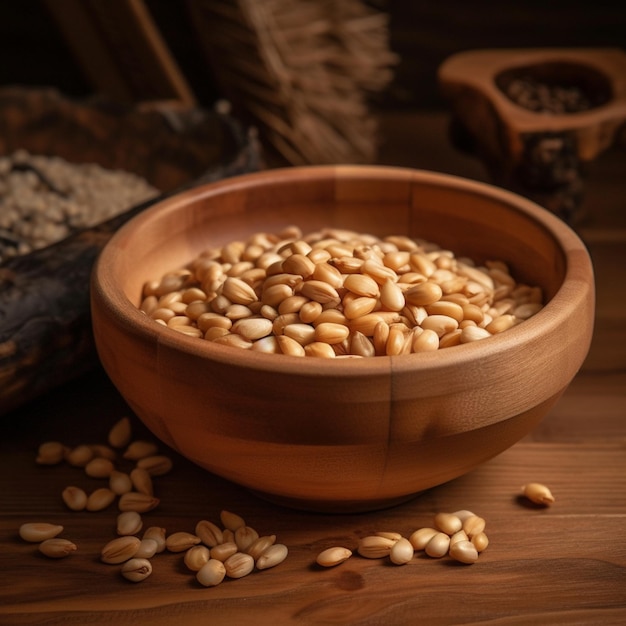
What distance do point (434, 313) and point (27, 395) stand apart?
0.37m

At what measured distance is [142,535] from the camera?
0.71 meters

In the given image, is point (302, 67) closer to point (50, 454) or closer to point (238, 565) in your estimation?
point (50, 454)

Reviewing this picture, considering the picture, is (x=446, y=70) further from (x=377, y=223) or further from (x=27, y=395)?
(x=27, y=395)

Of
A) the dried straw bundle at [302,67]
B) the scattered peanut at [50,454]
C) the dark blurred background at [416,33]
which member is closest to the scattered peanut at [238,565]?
the scattered peanut at [50,454]

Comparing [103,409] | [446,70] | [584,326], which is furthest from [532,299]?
[446,70]

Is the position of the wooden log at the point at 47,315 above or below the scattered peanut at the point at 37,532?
above

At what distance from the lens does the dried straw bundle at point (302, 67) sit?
132cm

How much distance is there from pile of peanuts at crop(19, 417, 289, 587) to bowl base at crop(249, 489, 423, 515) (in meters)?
0.03

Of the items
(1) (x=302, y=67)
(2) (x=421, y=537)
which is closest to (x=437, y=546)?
(2) (x=421, y=537)

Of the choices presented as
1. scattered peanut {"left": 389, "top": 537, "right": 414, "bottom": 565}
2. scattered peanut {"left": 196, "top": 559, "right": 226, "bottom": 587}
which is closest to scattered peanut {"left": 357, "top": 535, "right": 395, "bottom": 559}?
scattered peanut {"left": 389, "top": 537, "right": 414, "bottom": 565}

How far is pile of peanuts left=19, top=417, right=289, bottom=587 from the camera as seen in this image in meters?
0.67

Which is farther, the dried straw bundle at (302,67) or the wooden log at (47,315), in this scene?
Answer: the dried straw bundle at (302,67)

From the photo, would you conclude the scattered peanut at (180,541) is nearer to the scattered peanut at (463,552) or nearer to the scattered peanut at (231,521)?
the scattered peanut at (231,521)

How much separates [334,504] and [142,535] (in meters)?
0.15
